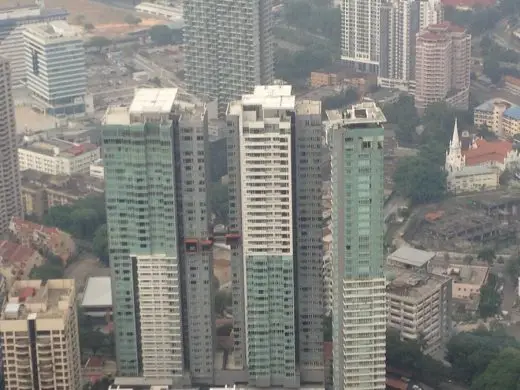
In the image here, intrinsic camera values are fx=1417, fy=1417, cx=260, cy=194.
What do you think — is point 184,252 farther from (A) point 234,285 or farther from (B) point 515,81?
(B) point 515,81

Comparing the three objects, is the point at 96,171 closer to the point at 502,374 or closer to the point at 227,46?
the point at 227,46

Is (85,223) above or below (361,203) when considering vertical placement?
below

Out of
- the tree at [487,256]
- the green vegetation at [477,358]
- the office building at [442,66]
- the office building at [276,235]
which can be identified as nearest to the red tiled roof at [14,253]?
the office building at [276,235]

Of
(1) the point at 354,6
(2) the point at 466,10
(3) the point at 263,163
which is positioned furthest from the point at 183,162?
(2) the point at 466,10

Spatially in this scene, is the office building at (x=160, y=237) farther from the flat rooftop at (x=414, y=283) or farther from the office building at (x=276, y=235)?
the flat rooftop at (x=414, y=283)

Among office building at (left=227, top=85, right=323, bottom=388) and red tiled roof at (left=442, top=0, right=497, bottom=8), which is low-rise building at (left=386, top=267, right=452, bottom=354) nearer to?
office building at (left=227, top=85, right=323, bottom=388)

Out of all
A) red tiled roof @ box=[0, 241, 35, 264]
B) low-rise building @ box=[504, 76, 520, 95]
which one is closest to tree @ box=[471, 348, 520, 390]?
red tiled roof @ box=[0, 241, 35, 264]
